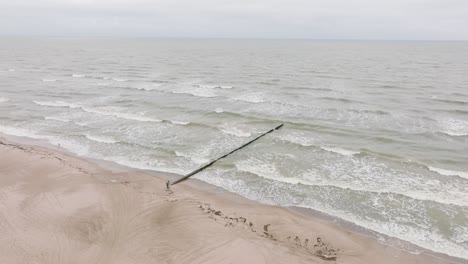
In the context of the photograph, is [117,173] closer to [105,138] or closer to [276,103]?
[105,138]

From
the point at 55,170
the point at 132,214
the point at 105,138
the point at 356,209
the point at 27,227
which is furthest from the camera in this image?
the point at 105,138

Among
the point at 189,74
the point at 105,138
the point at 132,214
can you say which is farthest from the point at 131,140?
the point at 189,74

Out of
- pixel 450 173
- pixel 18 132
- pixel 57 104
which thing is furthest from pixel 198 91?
pixel 450 173

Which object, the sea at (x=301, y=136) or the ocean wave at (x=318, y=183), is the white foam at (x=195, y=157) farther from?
the ocean wave at (x=318, y=183)

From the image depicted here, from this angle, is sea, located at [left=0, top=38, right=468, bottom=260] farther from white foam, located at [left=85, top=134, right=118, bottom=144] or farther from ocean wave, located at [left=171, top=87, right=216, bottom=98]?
ocean wave, located at [left=171, top=87, right=216, bottom=98]

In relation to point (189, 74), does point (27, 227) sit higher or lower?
lower

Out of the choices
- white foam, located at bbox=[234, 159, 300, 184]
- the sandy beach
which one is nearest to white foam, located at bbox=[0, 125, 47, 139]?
the sandy beach
